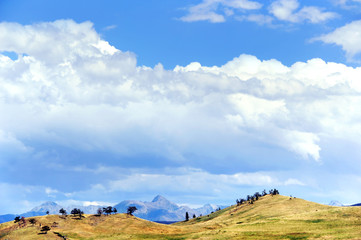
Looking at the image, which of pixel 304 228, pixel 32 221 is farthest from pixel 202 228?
pixel 32 221

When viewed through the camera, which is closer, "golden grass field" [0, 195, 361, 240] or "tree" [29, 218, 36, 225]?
"golden grass field" [0, 195, 361, 240]

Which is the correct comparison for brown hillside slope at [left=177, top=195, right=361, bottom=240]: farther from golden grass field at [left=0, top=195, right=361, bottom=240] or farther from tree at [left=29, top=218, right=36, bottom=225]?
tree at [left=29, top=218, right=36, bottom=225]

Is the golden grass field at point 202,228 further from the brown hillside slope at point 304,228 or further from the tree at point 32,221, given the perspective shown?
the tree at point 32,221

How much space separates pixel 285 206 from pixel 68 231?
97.7m

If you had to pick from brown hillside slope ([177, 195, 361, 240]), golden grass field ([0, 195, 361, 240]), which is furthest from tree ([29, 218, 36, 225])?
brown hillside slope ([177, 195, 361, 240])

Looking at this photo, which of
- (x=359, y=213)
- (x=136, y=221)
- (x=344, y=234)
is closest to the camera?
(x=344, y=234)

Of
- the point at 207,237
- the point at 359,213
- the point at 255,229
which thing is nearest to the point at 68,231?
the point at 207,237

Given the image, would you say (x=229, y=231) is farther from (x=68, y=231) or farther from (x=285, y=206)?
(x=285, y=206)

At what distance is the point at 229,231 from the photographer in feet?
442

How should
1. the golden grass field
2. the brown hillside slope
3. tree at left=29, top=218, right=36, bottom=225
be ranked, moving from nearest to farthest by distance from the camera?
the brown hillside slope
the golden grass field
tree at left=29, top=218, right=36, bottom=225

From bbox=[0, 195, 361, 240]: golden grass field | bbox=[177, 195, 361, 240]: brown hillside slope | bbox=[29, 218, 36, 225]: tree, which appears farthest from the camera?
bbox=[29, 218, 36, 225]: tree

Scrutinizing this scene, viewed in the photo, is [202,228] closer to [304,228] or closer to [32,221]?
[304,228]

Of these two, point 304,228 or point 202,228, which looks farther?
point 202,228

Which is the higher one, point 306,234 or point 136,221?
point 136,221
